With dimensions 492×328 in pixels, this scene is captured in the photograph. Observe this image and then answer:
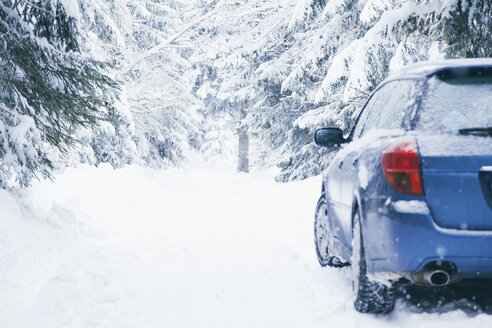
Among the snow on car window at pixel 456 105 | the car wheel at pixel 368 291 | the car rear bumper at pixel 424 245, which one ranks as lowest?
the car wheel at pixel 368 291

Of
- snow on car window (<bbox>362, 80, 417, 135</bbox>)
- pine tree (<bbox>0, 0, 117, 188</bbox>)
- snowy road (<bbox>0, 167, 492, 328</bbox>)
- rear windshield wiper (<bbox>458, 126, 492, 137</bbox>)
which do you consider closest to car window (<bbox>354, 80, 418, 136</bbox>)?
snow on car window (<bbox>362, 80, 417, 135</bbox>)

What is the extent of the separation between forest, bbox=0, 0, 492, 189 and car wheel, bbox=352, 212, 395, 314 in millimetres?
3854

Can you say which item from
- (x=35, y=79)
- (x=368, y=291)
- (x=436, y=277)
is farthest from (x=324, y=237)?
(x=35, y=79)

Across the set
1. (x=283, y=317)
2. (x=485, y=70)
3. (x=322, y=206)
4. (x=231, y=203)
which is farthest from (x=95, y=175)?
(x=485, y=70)

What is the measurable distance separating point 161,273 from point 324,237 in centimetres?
210

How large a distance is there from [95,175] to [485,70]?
10.4 meters

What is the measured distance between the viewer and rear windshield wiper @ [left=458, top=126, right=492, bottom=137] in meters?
3.18

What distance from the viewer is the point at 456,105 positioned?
330 centimetres

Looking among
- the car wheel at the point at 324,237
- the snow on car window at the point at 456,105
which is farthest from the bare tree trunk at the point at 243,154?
the snow on car window at the point at 456,105

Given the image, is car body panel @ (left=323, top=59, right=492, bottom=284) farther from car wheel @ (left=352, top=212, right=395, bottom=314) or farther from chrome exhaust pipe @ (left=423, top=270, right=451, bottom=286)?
car wheel @ (left=352, top=212, right=395, bottom=314)

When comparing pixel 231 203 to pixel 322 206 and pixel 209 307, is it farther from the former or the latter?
pixel 209 307

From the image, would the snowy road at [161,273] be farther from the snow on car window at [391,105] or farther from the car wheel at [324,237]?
the snow on car window at [391,105]

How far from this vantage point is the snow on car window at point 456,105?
3250mm

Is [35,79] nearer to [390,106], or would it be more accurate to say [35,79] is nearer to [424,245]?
[390,106]
